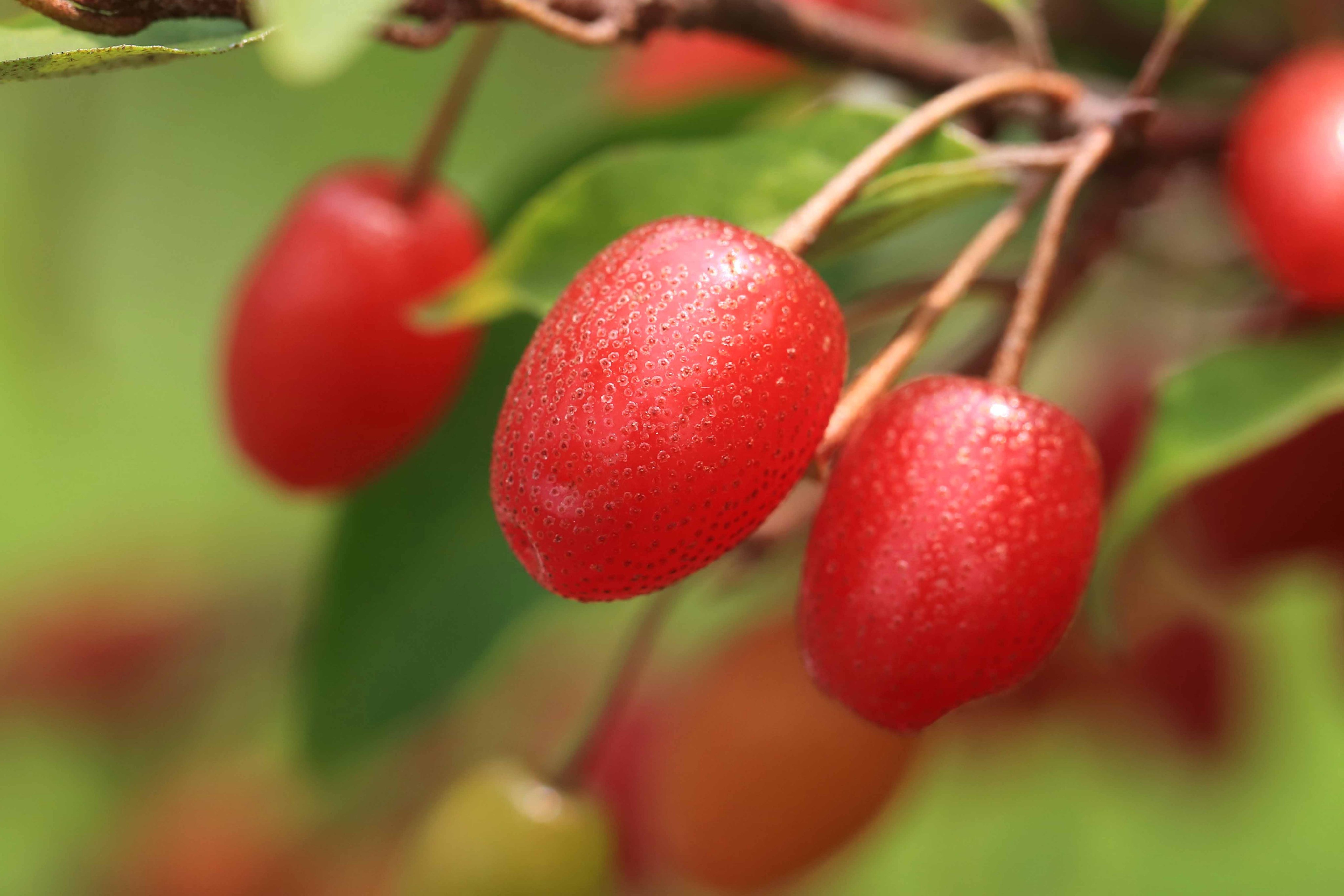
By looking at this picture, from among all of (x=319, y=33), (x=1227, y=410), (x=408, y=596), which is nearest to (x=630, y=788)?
(x=408, y=596)

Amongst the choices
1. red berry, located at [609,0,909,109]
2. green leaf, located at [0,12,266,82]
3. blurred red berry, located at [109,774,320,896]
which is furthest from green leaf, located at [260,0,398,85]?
blurred red berry, located at [109,774,320,896]

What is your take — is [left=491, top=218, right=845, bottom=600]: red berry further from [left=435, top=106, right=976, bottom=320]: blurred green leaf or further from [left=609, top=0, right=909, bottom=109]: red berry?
[left=609, top=0, right=909, bottom=109]: red berry

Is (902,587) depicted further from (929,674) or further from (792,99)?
(792,99)

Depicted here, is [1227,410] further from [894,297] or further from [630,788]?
[630,788]

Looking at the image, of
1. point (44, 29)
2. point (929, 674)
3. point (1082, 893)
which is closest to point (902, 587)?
point (929, 674)

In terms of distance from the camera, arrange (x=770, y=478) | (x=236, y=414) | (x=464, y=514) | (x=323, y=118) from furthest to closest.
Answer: (x=323, y=118) → (x=464, y=514) → (x=236, y=414) → (x=770, y=478)

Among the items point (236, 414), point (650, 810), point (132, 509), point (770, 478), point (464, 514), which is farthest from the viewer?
point (132, 509)
